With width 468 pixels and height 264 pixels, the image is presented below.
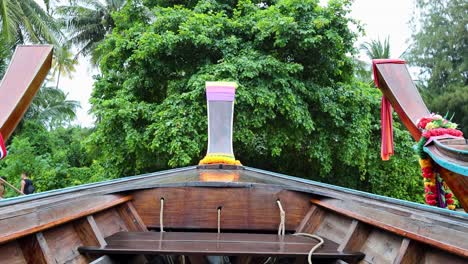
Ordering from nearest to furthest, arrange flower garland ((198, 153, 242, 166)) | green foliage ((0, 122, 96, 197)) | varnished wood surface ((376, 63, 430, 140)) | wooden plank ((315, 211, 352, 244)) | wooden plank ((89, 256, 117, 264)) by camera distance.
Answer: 1. wooden plank ((89, 256, 117, 264))
2. wooden plank ((315, 211, 352, 244))
3. varnished wood surface ((376, 63, 430, 140))
4. flower garland ((198, 153, 242, 166))
5. green foliage ((0, 122, 96, 197))

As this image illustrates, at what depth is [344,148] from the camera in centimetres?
677

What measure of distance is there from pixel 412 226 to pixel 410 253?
0.24ft

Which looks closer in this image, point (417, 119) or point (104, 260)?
point (104, 260)

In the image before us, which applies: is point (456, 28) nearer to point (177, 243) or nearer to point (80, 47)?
point (80, 47)

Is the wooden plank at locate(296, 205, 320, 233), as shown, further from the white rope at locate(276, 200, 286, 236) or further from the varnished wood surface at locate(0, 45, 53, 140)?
the varnished wood surface at locate(0, 45, 53, 140)

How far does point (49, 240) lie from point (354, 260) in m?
0.98

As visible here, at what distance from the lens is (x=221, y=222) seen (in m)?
1.90

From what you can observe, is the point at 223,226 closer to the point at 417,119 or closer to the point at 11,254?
the point at 11,254

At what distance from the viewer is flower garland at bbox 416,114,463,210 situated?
2461 mm

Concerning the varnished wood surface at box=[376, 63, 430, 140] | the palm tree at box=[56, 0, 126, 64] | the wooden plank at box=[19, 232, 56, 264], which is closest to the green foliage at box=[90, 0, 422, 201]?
the varnished wood surface at box=[376, 63, 430, 140]

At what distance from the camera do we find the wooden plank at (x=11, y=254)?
1167 millimetres

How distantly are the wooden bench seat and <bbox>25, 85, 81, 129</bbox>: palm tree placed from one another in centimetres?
1352

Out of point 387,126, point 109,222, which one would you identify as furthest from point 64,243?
point 387,126

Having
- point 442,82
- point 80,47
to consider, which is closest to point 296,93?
point 80,47
